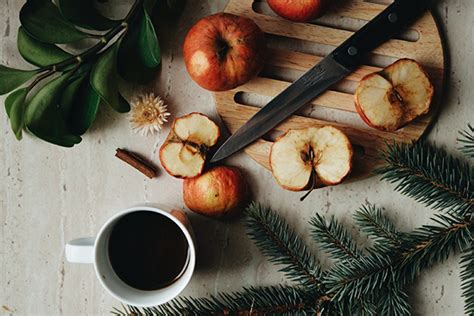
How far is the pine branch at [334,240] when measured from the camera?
0.90 metres

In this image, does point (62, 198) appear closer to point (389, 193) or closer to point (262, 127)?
point (262, 127)

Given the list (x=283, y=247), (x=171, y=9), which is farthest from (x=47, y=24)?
(x=283, y=247)

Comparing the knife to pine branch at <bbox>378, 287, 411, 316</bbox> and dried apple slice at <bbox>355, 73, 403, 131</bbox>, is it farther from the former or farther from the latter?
pine branch at <bbox>378, 287, 411, 316</bbox>

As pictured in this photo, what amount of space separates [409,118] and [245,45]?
23cm

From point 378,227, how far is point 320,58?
235mm

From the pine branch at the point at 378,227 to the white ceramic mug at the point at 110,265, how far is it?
0.75 ft

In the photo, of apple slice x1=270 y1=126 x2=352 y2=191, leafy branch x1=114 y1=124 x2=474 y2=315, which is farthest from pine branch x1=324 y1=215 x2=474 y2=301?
apple slice x1=270 y1=126 x2=352 y2=191

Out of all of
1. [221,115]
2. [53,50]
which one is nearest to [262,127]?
[221,115]

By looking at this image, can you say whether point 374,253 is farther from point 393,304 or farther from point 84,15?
point 84,15

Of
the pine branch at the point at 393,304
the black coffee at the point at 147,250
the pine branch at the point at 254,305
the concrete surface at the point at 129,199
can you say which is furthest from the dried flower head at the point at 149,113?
the pine branch at the point at 393,304

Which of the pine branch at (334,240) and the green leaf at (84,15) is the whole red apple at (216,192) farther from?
the green leaf at (84,15)

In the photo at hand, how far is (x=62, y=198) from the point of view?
0.98m

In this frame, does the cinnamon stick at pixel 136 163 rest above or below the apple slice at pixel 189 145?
below

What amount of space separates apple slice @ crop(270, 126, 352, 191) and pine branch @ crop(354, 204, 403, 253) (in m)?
0.07
